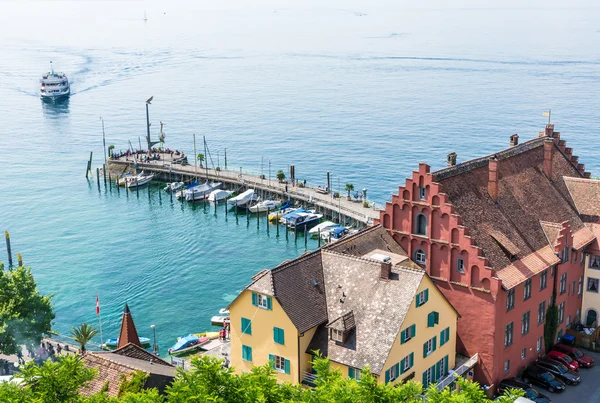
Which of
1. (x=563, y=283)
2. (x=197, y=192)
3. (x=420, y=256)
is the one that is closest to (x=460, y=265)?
(x=420, y=256)

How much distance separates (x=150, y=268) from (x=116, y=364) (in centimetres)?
6774

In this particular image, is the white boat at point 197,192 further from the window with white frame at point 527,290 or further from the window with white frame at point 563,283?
the window with white frame at point 527,290

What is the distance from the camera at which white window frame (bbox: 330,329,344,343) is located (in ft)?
195

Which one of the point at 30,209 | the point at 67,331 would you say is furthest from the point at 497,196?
the point at 30,209

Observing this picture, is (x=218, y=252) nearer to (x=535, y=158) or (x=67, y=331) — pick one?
(x=67, y=331)

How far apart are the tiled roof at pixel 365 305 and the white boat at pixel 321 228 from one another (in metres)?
63.3

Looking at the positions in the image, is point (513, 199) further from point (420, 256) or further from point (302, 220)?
point (302, 220)

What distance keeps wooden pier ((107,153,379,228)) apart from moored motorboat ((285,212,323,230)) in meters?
2.85

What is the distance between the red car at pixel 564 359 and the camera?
235 feet

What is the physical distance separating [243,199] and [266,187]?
5.46 metres

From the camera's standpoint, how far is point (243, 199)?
148m

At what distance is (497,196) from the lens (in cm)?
7512

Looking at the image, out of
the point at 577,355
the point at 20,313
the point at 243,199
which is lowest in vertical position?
the point at 577,355

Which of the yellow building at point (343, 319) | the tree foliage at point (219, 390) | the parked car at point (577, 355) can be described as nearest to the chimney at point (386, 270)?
the yellow building at point (343, 319)
